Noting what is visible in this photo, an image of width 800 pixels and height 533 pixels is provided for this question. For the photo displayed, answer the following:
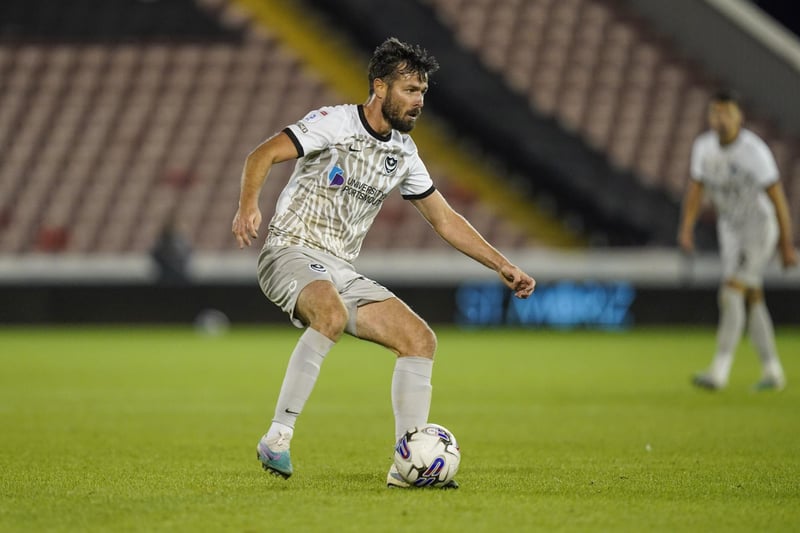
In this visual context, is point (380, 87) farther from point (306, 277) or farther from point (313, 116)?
point (306, 277)

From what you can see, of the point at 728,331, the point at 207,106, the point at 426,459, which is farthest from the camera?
the point at 207,106

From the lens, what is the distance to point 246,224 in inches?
226

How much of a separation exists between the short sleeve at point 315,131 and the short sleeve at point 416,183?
0.44 metres

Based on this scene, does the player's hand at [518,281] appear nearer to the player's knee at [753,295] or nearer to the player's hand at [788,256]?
the player's hand at [788,256]

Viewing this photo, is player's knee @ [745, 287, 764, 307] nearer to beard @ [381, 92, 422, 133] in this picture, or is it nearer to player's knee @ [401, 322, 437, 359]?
player's knee @ [401, 322, 437, 359]

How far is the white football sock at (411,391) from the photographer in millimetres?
6164

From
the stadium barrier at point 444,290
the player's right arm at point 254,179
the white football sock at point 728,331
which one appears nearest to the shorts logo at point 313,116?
the player's right arm at point 254,179

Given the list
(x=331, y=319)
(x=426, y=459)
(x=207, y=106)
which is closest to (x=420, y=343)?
(x=331, y=319)

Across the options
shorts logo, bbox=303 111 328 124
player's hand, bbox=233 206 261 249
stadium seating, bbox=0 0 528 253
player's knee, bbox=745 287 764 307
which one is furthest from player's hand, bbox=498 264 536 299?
stadium seating, bbox=0 0 528 253

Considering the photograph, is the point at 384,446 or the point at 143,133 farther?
the point at 143,133

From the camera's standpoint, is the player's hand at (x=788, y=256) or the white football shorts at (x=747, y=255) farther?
the white football shorts at (x=747, y=255)

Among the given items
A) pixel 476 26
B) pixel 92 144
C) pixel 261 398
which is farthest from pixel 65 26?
pixel 261 398

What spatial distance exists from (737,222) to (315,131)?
6023mm

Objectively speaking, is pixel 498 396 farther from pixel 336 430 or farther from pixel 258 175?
pixel 258 175
